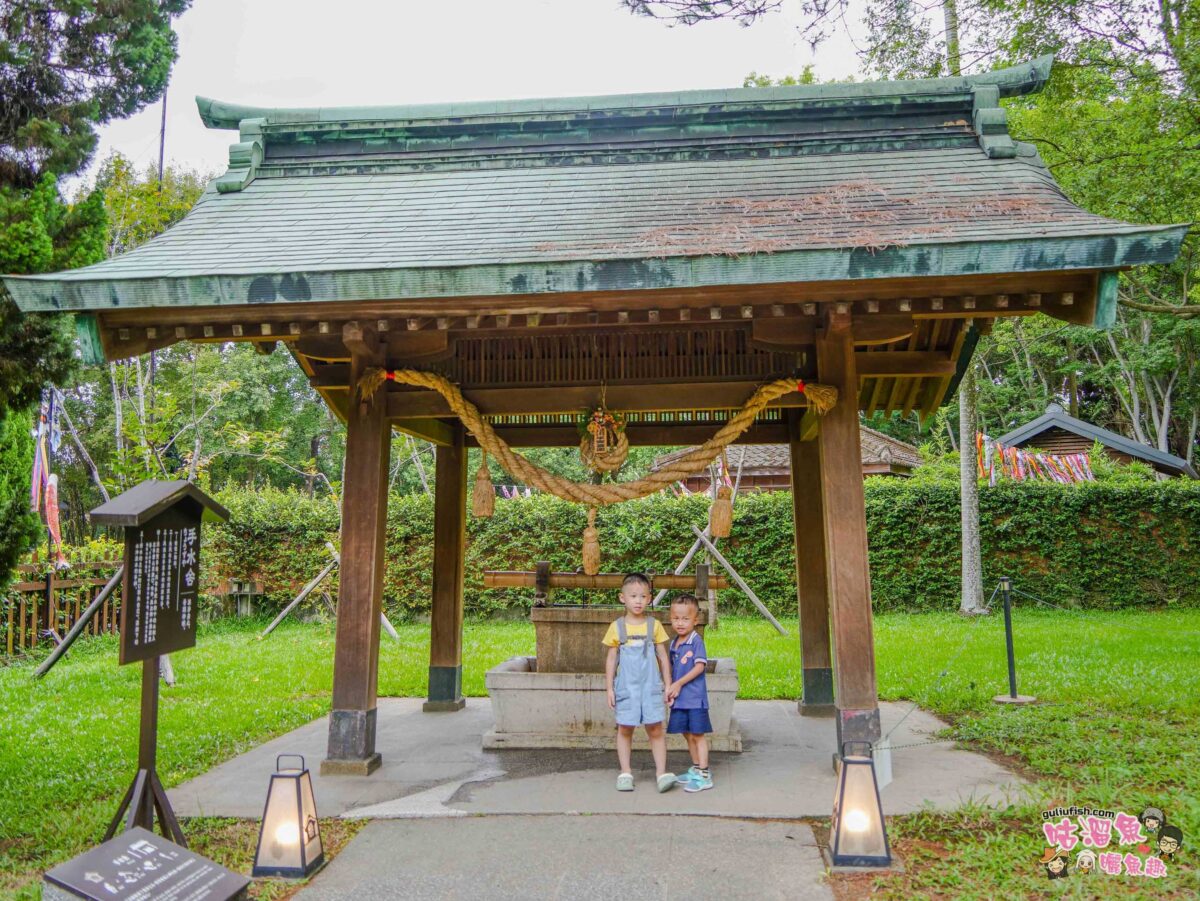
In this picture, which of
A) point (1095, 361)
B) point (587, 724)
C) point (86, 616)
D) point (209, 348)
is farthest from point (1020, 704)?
point (1095, 361)

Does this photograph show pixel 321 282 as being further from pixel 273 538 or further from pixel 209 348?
pixel 209 348

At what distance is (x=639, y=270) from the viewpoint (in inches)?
167

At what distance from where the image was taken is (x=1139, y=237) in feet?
12.8

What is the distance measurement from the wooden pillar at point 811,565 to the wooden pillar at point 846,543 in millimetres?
1872

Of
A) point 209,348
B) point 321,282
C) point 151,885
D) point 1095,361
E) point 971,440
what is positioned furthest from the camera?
point 1095,361

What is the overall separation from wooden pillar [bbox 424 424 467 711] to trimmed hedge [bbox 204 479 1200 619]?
656 cm

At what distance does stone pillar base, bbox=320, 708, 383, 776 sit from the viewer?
5.13 metres

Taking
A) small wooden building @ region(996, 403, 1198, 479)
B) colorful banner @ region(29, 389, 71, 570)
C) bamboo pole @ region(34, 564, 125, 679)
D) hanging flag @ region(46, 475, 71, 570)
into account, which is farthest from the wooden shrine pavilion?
small wooden building @ region(996, 403, 1198, 479)

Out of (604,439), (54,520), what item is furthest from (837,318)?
(54,520)

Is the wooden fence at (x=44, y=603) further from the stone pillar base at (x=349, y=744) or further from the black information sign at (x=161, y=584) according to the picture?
Answer: the black information sign at (x=161, y=584)

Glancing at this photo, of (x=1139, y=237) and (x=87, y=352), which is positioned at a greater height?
(x=1139, y=237)

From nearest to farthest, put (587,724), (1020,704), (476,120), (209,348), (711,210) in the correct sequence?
(711,210), (587,724), (476,120), (1020,704), (209,348)

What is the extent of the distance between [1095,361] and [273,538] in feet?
82.2

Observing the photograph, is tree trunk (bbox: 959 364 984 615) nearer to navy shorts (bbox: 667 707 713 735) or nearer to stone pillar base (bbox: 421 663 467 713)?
stone pillar base (bbox: 421 663 467 713)
